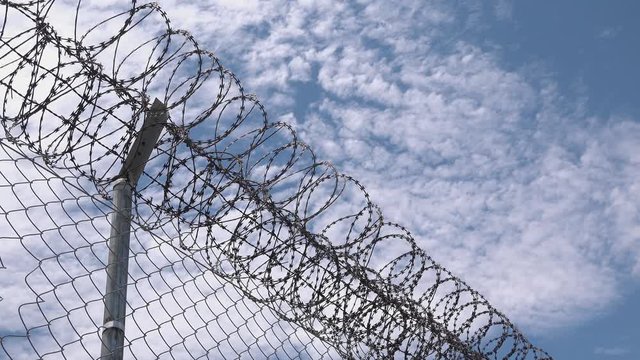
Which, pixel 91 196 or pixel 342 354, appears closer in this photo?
pixel 91 196

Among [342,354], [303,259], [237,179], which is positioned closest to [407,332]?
[342,354]

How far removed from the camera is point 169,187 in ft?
14.4

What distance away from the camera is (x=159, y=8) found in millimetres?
4434

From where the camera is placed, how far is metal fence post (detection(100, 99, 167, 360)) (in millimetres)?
3836

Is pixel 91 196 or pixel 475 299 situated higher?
pixel 475 299

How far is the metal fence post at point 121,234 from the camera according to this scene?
3836 mm

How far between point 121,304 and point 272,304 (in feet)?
4.10

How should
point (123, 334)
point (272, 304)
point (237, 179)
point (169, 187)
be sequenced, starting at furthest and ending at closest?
point (272, 304), point (237, 179), point (169, 187), point (123, 334)

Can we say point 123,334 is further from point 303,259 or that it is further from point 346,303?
point 346,303

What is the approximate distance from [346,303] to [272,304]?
0.55 metres

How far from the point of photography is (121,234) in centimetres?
A: 404

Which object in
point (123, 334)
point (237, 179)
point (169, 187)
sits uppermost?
point (237, 179)

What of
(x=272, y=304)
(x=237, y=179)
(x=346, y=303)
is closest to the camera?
(x=237, y=179)

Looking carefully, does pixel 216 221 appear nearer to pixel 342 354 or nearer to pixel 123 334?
pixel 123 334
